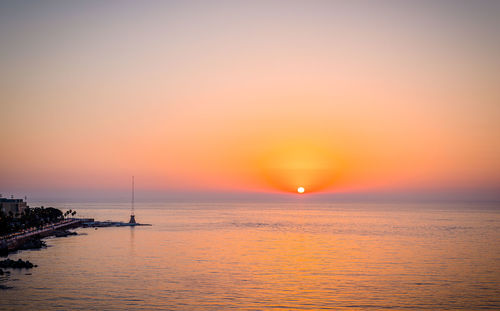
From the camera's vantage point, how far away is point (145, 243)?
102750 mm

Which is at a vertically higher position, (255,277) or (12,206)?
(12,206)

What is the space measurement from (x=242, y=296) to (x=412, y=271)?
28695 mm

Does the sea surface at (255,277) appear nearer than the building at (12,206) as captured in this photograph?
Yes

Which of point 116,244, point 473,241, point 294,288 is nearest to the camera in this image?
point 294,288

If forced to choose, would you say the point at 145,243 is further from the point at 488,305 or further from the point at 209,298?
the point at 488,305

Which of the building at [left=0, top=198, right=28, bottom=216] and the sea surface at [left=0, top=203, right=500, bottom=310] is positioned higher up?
the building at [left=0, top=198, right=28, bottom=216]

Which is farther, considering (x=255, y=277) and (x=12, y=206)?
(x=12, y=206)

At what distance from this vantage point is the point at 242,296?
5019 cm

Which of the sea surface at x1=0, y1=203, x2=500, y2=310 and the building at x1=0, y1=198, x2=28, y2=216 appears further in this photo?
the building at x1=0, y1=198, x2=28, y2=216

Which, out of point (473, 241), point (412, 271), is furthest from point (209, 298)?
point (473, 241)

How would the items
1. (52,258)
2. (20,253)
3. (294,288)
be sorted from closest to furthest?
(294,288) → (52,258) → (20,253)

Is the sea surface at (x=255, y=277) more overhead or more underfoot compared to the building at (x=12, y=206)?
more underfoot

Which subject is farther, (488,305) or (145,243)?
(145,243)

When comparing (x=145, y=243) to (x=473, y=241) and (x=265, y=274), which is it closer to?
(x=265, y=274)
